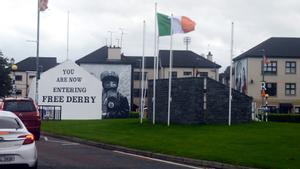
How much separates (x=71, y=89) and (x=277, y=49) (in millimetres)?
31798

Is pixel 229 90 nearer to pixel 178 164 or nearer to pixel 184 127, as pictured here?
pixel 184 127

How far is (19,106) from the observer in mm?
27031

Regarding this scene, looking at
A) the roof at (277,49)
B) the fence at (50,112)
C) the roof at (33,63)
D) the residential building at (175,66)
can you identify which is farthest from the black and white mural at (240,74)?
the roof at (33,63)

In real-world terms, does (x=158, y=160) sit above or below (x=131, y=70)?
below

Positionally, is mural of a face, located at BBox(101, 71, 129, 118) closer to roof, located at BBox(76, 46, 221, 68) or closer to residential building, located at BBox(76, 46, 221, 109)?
roof, located at BBox(76, 46, 221, 68)


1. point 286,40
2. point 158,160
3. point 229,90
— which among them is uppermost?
point 286,40

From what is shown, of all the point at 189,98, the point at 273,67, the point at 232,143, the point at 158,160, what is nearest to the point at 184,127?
the point at 189,98

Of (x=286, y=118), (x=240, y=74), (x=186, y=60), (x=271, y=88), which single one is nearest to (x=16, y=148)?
(x=286, y=118)

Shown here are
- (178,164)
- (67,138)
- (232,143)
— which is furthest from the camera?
(67,138)

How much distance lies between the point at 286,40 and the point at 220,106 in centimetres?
5377

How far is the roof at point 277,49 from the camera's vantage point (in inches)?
3324

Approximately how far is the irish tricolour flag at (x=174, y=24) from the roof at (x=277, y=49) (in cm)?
4720

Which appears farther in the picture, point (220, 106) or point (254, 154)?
point (220, 106)

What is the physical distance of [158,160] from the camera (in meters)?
19.7
